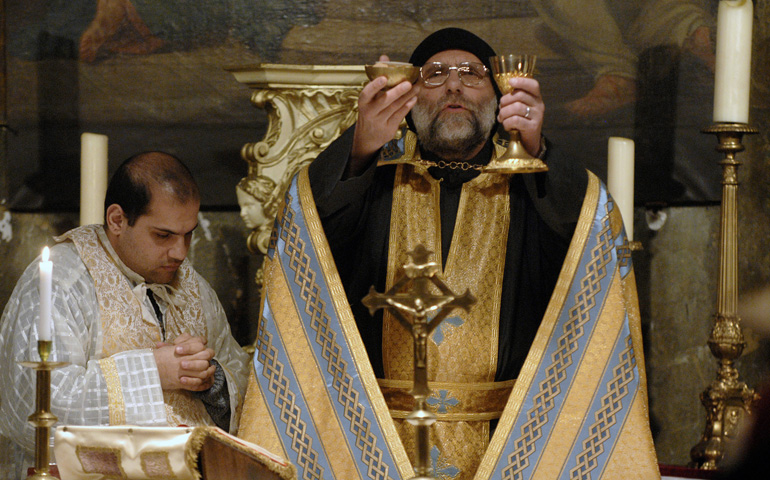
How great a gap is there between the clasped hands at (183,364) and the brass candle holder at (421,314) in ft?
4.13

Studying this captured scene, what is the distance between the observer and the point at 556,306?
327cm

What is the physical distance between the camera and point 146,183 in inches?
137

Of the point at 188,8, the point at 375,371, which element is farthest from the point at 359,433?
the point at 188,8

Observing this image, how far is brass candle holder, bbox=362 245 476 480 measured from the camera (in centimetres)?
211

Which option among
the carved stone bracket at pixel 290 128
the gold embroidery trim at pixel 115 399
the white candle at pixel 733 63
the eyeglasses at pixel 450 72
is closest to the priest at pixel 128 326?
the gold embroidery trim at pixel 115 399

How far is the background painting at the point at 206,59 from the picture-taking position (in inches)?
185

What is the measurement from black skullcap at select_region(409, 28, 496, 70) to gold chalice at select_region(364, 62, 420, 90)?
33.7 inches

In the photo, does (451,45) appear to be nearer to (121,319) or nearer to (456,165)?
(456,165)

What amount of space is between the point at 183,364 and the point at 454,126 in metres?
1.21

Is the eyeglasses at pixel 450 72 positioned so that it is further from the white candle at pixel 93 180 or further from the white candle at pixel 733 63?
the white candle at pixel 93 180

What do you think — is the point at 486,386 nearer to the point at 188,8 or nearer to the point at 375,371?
the point at 375,371

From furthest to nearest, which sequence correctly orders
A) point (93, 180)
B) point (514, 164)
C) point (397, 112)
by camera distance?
point (93, 180) → point (397, 112) → point (514, 164)

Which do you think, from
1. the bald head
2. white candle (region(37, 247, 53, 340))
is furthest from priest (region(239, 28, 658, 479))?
white candle (region(37, 247, 53, 340))

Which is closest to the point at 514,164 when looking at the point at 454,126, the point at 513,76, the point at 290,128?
the point at 513,76
